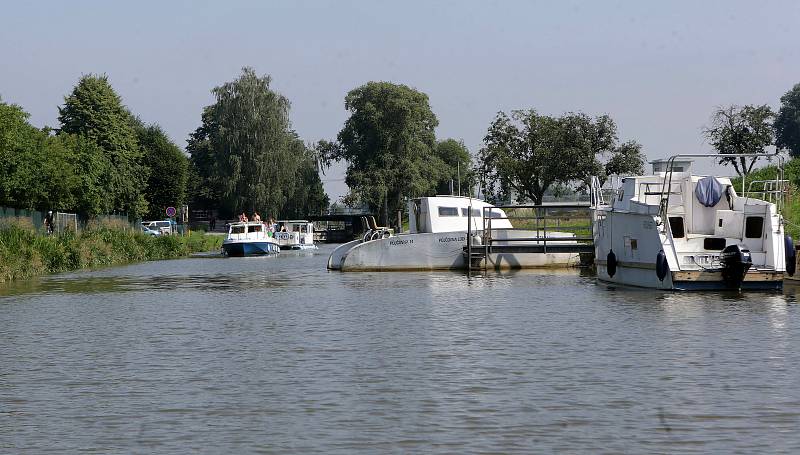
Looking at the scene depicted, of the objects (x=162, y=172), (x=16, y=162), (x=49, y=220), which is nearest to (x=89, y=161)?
(x=49, y=220)

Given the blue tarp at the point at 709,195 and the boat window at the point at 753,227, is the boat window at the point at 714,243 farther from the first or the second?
the blue tarp at the point at 709,195

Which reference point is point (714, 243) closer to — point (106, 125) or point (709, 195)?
point (709, 195)

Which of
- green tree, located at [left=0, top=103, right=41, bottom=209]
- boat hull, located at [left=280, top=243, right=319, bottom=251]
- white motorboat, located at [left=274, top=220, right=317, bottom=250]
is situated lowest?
boat hull, located at [left=280, top=243, right=319, bottom=251]

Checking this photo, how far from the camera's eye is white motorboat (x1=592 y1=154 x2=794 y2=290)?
28.0 meters

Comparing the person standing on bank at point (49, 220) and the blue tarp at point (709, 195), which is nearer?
the blue tarp at point (709, 195)

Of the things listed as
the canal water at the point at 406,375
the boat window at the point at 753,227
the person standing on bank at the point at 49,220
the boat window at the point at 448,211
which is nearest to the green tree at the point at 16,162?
the person standing on bank at the point at 49,220

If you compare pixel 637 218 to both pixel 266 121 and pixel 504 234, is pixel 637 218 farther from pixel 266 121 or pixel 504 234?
pixel 266 121

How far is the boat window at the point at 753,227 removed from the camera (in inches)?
1131

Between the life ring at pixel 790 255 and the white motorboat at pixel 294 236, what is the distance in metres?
54.3

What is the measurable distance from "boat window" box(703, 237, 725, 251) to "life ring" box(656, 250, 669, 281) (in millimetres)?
1369

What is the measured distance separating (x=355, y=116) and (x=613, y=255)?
7585cm

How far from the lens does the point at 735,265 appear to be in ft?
90.6

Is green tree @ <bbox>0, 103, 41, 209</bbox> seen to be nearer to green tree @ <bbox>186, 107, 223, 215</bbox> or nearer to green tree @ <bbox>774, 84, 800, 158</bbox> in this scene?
green tree @ <bbox>186, 107, 223, 215</bbox>

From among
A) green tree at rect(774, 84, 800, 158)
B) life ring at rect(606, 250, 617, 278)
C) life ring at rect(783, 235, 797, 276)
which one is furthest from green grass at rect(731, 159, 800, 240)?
green tree at rect(774, 84, 800, 158)
